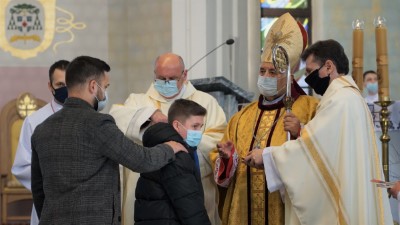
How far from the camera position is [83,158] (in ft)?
15.1

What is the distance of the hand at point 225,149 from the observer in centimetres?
563

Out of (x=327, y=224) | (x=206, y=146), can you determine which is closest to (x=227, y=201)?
(x=206, y=146)

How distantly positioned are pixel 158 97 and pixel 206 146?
0.59 metres

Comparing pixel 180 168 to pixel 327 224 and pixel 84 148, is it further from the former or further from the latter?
pixel 327 224

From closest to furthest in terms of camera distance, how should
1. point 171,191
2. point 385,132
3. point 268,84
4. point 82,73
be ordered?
point 82,73 < point 171,191 < point 268,84 < point 385,132

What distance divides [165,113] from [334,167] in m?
1.47

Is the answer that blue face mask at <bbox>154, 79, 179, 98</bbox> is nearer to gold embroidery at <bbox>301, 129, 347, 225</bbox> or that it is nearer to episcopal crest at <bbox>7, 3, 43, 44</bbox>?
gold embroidery at <bbox>301, 129, 347, 225</bbox>

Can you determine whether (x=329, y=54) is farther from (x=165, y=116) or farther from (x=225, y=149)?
(x=165, y=116)

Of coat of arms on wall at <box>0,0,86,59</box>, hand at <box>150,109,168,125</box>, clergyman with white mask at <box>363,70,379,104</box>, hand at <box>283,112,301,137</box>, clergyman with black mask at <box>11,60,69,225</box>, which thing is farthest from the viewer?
coat of arms on wall at <box>0,0,86,59</box>

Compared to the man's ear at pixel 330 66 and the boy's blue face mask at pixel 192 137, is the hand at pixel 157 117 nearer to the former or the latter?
the boy's blue face mask at pixel 192 137

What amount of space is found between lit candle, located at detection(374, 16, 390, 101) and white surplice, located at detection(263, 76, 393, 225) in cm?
57

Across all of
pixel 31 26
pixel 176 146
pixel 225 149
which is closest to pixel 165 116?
pixel 225 149

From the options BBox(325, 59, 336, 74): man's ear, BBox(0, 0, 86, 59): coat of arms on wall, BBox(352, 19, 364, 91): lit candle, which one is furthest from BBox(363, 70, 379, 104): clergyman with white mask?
BBox(325, 59, 336, 74): man's ear

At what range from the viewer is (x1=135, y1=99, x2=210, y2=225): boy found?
4.88 metres
